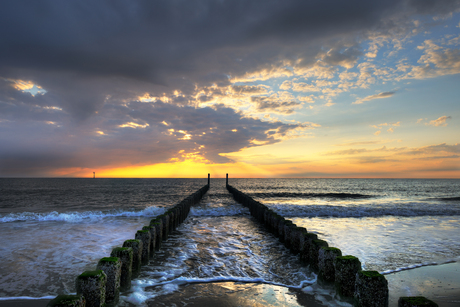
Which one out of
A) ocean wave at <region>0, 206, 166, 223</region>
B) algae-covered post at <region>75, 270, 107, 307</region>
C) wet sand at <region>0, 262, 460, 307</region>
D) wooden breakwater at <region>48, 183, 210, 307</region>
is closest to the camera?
wooden breakwater at <region>48, 183, 210, 307</region>

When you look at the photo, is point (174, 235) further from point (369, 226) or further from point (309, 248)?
point (369, 226)

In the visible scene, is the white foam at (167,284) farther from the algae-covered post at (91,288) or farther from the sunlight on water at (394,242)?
the sunlight on water at (394,242)

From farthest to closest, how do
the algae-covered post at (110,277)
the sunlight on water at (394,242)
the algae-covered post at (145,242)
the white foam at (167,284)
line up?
the sunlight on water at (394,242), the algae-covered post at (145,242), the white foam at (167,284), the algae-covered post at (110,277)

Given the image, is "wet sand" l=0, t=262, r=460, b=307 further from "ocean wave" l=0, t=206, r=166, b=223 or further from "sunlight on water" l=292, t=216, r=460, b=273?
"ocean wave" l=0, t=206, r=166, b=223

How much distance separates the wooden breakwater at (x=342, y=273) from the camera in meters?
3.17

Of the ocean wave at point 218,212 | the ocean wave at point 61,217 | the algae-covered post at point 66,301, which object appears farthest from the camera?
the ocean wave at point 218,212

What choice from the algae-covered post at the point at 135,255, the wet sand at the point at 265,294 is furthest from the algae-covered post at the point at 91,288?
the algae-covered post at the point at 135,255

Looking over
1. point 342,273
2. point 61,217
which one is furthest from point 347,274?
point 61,217

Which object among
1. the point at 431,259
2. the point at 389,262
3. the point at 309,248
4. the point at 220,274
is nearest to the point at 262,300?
Answer: the point at 220,274

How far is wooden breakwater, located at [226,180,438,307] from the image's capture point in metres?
3.17

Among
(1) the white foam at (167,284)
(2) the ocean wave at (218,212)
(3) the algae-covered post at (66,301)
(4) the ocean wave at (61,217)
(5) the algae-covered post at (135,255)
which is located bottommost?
(4) the ocean wave at (61,217)

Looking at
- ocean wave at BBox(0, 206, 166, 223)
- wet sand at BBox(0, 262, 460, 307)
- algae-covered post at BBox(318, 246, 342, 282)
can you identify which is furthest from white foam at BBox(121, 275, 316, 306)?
ocean wave at BBox(0, 206, 166, 223)

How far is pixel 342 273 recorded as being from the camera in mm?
3818

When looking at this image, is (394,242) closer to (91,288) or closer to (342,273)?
(342,273)
